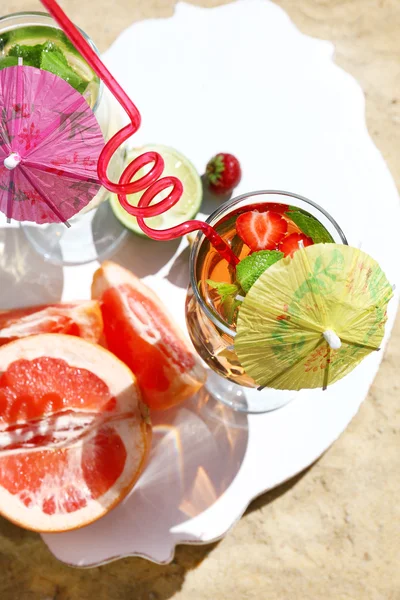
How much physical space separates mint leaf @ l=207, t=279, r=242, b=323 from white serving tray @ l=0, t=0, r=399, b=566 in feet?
1.27

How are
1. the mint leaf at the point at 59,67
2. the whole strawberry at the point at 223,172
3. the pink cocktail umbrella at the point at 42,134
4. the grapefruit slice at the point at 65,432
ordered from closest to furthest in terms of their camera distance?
the pink cocktail umbrella at the point at 42,134 < the mint leaf at the point at 59,67 < the grapefruit slice at the point at 65,432 < the whole strawberry at the point at 223,172

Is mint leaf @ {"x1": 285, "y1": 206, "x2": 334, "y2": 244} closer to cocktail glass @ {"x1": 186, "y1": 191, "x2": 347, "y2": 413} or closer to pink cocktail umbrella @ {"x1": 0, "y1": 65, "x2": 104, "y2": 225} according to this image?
cocktail glass @ {"x1": 186, "y1": 191, "x2": 347, "y2": 413}

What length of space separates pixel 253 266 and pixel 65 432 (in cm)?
57

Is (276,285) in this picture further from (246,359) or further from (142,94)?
(142,94)

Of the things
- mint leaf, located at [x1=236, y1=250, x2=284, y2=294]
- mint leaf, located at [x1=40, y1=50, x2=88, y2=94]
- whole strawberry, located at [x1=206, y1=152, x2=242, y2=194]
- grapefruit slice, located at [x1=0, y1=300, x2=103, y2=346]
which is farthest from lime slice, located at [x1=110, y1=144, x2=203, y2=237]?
mint leaf, located at [x1=236, y1=250, x2=284, y2=294]

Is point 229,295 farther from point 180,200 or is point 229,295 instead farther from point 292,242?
point 180,200

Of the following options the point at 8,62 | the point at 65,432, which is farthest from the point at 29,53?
the point at 65,432

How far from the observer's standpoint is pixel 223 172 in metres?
1.38

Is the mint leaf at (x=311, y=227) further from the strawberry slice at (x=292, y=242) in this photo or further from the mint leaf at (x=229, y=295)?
the mint leaf at (x=229, y=295)

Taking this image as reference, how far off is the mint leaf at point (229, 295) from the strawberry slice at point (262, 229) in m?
0.08

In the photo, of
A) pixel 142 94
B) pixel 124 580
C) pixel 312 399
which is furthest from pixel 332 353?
pixel 124 580

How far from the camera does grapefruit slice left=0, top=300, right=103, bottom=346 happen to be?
1327mm

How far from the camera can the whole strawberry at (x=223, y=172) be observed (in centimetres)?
138

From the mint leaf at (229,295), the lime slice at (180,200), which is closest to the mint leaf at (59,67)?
the lime slice at (180,200)
